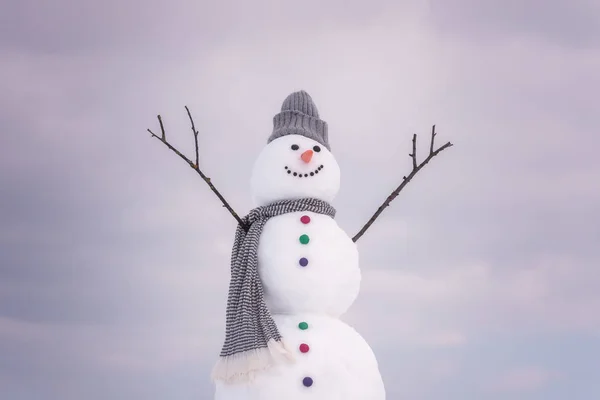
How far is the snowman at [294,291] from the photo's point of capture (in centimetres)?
347

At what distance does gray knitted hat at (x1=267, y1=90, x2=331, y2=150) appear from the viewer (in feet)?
12.9

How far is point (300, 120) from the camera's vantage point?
155 inches

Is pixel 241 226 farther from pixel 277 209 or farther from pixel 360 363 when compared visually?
pixel 360 363

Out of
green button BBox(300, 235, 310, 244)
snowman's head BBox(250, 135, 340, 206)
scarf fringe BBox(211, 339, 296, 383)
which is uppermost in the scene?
snowman's head BBox(250, 135, 340, 206)

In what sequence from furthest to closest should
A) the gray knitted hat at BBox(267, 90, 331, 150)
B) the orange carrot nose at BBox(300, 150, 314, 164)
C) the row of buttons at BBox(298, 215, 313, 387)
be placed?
the gray knitted hat at BBox(267, 90, 331, 150)
the orange carrot nose at BBox(300, 150, 314, 164)
the row of buttons at BBox(298, 215, 313, 387)

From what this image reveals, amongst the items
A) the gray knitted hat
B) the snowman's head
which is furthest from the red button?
the gray knitted hat

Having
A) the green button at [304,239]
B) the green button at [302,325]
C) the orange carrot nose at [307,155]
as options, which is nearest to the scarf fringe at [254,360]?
the green button at [302,325]

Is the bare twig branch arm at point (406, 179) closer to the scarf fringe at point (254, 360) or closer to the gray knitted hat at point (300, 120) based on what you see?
the gray knitted hat at point (300, 120)

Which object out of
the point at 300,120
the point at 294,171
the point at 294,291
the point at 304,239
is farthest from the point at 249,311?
the point at 300,120

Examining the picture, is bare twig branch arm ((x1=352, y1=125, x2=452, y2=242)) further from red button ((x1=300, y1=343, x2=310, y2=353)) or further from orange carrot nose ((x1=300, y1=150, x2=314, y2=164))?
red button ((x1=300, y1=343, x2=310, y2=353))

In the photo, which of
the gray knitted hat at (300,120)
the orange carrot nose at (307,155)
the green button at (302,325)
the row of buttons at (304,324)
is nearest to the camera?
the row of buttons at (304,324)

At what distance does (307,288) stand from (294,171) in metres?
0.58

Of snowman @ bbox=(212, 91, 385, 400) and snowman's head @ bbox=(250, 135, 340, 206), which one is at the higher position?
snowman's head @ bbox=(250, 135, 340, 206)

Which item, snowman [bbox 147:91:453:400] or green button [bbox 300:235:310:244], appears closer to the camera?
snowman [bbox 147:91:453:400]
